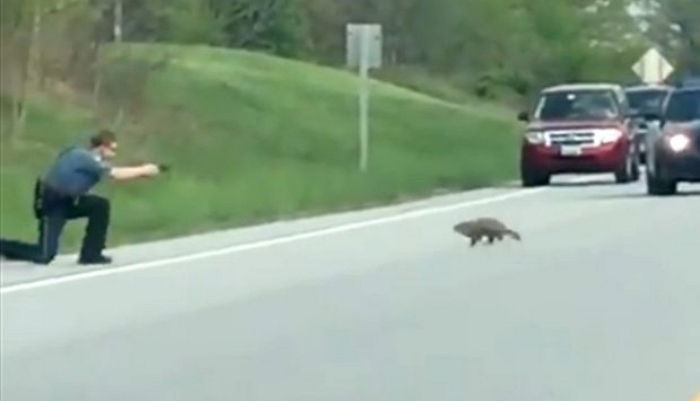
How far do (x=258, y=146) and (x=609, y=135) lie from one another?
11.7 metres

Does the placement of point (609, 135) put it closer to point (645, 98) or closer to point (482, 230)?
point (645, 98)

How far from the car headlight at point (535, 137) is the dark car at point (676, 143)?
521 cm

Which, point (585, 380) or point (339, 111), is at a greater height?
point (585, 380)

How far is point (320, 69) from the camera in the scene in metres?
73.2

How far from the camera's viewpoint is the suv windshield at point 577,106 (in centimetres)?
4253

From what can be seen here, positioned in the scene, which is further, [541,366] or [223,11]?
[223,11]

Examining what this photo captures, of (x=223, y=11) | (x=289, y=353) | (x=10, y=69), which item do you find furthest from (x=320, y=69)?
(x=289, y=353)

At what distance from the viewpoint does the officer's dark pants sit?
80.2ft

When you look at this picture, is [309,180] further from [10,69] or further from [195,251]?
[195,251]

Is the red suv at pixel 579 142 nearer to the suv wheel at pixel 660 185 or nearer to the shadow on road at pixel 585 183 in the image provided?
the shadow on road at pixel 585 183

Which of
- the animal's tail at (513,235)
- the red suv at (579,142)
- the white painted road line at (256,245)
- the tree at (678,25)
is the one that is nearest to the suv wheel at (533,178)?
the red suv at (579,142)

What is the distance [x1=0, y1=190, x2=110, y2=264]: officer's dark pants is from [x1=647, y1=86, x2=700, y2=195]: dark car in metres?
12.4

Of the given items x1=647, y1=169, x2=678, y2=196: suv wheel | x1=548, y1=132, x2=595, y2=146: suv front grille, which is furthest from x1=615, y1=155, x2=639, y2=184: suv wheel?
x1=647, y1=169, x2=678, y2=196: suv wheel

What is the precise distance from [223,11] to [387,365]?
64.9 meters
